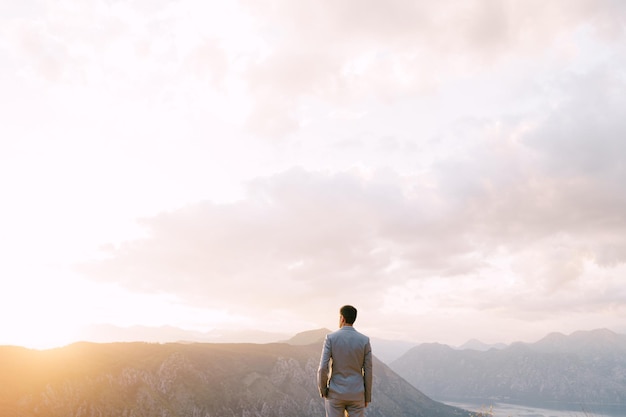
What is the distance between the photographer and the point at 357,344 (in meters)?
10.4

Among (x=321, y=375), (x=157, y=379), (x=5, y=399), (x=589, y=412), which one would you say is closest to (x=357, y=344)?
(x=321, y=375)

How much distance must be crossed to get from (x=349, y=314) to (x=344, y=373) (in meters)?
1.34

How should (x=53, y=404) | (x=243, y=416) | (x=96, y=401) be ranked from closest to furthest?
1. (x=53, y=404)
2. (x=96, y=401)
3. (x=243, y=416)

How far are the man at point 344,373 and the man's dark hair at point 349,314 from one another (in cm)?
14

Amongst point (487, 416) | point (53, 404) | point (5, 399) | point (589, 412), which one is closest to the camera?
point (589, 412)

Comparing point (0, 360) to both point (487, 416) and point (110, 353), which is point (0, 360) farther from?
point (487, 416)

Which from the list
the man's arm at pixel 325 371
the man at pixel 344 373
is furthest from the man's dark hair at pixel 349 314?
the man's arm at pixel 325 371

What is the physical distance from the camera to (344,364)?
410 inches

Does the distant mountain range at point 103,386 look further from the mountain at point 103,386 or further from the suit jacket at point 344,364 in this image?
the suit jacket at point 344,364

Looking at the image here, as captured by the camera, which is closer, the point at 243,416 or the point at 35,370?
the point at 35,370

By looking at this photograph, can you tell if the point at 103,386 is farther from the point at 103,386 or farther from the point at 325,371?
the point at 325,371

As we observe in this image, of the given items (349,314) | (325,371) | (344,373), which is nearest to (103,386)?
(325,371)

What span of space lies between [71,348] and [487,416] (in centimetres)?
20046

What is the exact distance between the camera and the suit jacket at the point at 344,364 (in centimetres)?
1034
